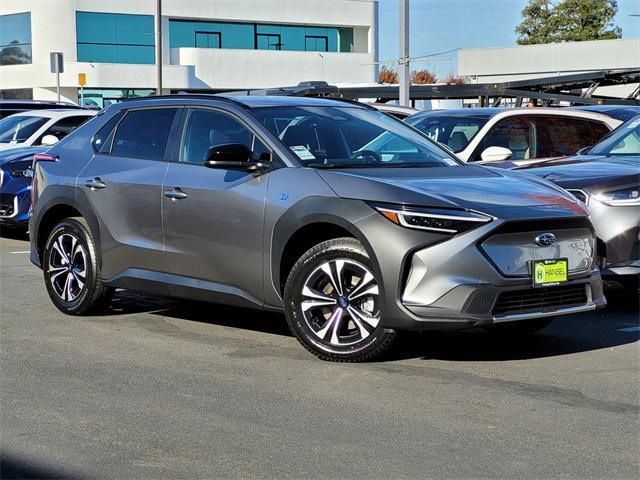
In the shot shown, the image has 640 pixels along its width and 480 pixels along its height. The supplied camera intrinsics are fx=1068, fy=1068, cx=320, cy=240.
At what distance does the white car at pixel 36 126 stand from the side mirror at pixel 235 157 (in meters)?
8.71

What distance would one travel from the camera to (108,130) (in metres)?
8.43

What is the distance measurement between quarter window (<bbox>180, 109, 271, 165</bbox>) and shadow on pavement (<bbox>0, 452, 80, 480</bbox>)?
3.15m

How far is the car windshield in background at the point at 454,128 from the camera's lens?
12117 mm

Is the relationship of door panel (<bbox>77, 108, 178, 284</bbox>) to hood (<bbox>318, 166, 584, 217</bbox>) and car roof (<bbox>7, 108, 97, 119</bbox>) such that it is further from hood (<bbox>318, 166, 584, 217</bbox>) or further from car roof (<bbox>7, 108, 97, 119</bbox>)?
car roof (<bbox>7, 108, 97, 119</bbox>)

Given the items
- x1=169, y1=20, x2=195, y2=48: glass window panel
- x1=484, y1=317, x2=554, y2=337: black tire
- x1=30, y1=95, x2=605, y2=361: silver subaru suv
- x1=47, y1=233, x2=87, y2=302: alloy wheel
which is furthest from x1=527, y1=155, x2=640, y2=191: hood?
x1=169, y1=20, x2=195, y2=48: glass window panel

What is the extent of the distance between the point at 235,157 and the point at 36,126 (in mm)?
9501

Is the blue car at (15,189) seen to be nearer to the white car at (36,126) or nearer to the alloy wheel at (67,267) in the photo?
the white car at (36,126)

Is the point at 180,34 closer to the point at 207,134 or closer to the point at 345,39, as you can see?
the point at 345,39

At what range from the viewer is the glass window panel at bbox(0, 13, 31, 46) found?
55.5 metres

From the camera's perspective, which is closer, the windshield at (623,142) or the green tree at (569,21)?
the windshield at (623,142)

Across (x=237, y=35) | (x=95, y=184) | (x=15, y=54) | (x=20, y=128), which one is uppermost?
(x=237, y=35)

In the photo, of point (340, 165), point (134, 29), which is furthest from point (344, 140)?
point (134, 29)

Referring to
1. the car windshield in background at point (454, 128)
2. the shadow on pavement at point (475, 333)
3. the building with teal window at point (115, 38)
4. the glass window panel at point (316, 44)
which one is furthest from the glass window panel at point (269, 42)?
the shadow on pavement at point (475, 333)

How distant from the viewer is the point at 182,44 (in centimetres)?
5844
